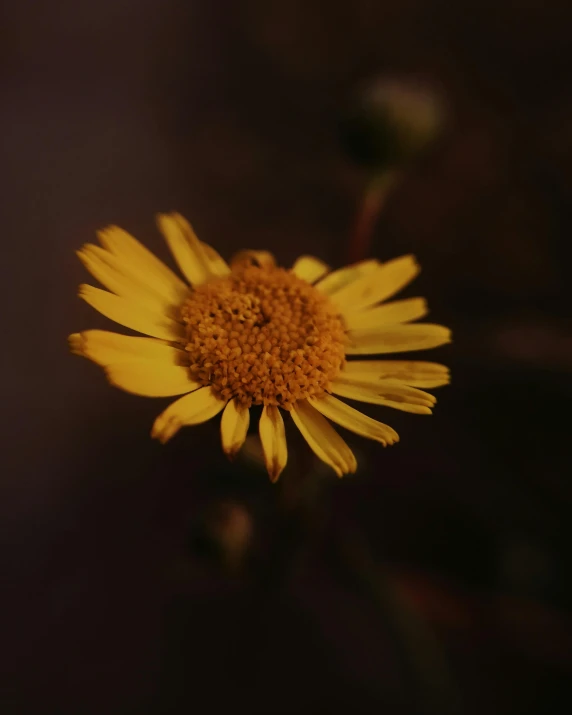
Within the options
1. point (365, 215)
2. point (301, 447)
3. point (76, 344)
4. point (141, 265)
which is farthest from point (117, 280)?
point (365, 215)

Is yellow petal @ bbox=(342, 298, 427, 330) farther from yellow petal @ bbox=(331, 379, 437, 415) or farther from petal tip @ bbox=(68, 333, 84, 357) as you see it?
petal tip @ bbox=(68, 333, 84, 357)

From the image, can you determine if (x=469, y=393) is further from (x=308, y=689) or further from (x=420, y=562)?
(x=308, y=689)

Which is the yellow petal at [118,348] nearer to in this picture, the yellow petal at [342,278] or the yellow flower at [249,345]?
the yellow flower at [249,345]

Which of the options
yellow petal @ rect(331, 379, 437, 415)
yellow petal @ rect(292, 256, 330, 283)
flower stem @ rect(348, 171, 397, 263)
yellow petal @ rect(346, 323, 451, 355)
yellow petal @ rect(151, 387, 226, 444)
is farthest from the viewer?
flower stem @ rect(348, 171, 397, 263)

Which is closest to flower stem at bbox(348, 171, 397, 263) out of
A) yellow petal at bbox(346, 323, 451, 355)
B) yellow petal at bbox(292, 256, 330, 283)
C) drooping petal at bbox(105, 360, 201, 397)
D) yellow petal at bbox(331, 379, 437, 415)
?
yellow petal at bbox(292, 256, 330, 283)

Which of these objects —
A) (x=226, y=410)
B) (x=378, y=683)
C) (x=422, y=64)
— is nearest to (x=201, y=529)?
(x=226, y=410)

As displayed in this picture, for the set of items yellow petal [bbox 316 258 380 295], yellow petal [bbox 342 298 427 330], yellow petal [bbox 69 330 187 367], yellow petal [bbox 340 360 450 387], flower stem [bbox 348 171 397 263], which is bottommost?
yellow petal [bbox 69 330 187 367]

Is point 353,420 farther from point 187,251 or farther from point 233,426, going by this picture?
point 187,251
